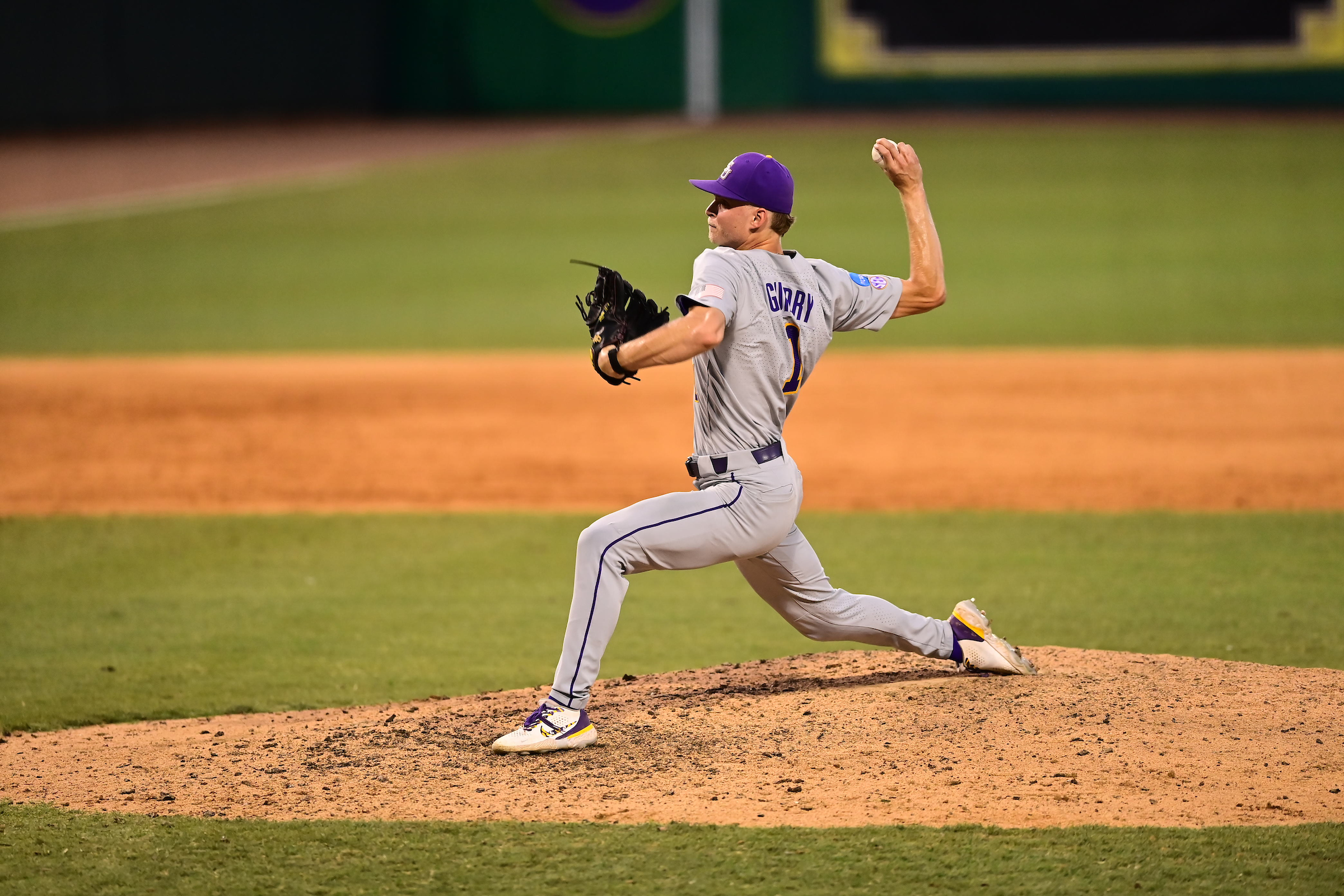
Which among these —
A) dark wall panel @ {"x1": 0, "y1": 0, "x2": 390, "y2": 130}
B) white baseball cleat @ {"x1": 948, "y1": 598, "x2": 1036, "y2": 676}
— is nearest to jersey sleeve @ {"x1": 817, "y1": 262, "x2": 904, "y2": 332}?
white baseball cleat @ {"x1": 948, "y1": 598, "x2": 1036, "y2": 676}

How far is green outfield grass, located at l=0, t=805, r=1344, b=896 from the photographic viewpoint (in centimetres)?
359

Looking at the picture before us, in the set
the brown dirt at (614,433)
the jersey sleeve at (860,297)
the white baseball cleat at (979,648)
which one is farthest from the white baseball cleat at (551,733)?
the brown dirt at (614,433)

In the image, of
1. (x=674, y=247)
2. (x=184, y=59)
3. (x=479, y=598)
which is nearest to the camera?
(x=479, y=598)

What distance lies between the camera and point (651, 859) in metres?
3.73

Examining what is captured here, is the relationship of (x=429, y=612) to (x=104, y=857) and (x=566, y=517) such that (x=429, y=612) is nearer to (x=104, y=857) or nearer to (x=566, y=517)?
(x=566, y=517)

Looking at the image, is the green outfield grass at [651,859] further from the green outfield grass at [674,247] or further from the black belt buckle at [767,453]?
the green outfield grass at [674,247]

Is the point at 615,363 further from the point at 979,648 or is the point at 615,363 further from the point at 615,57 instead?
the point at 615,57

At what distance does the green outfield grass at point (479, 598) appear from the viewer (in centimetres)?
573

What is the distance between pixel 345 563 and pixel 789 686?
3.15 m

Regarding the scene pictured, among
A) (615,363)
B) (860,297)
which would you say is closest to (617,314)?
(615,363)

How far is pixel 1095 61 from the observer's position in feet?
103

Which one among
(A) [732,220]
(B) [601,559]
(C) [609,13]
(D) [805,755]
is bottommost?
(D) [805,755]

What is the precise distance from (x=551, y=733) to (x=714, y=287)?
1343mm

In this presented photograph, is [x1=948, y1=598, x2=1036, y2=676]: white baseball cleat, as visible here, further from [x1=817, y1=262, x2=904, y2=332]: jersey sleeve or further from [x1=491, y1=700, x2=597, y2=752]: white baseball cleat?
[x1=491, y1=700, x2=597, y2=752]: white baseball cleat
